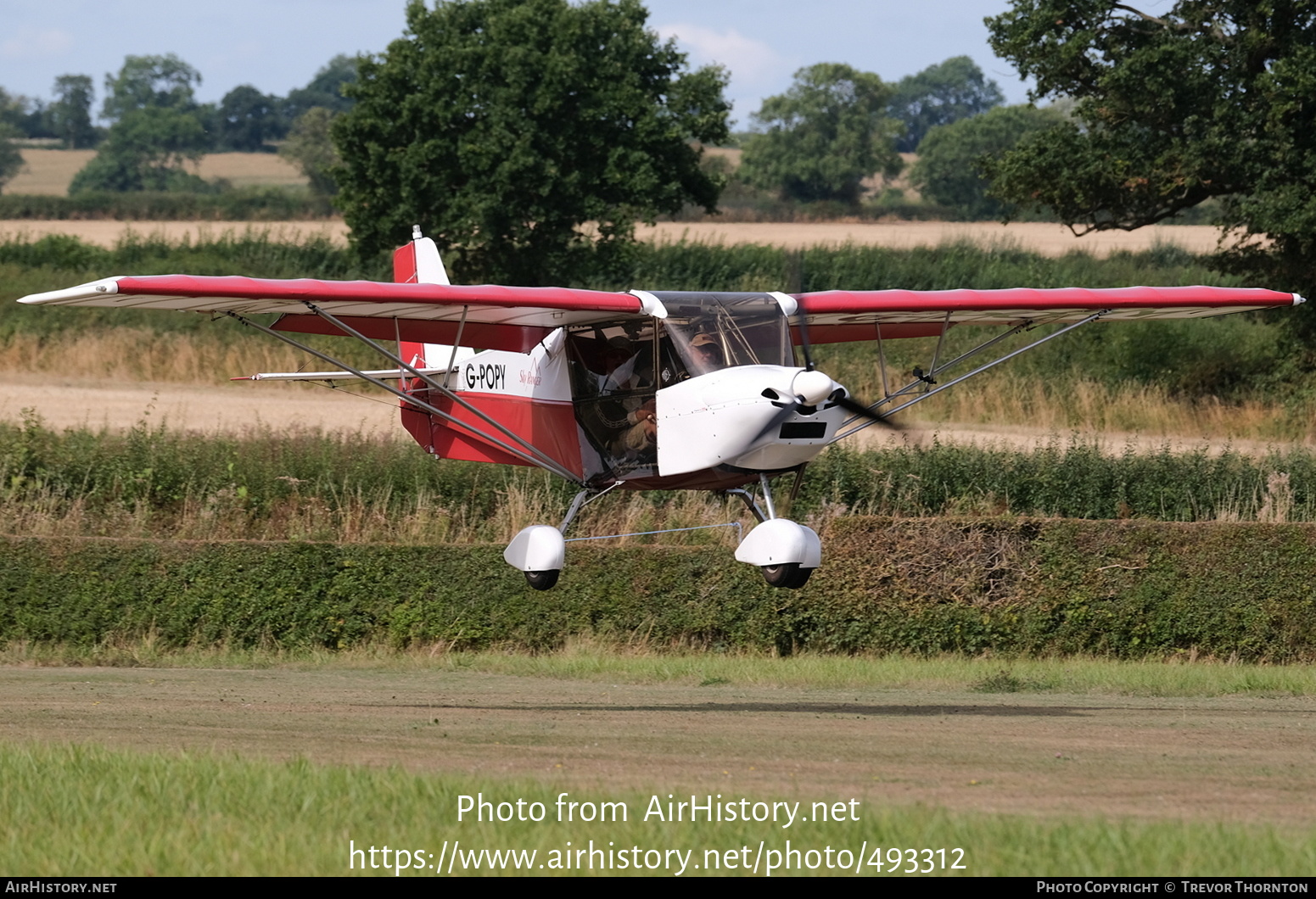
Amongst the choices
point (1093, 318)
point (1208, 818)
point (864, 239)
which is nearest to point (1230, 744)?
point (1208, 818)

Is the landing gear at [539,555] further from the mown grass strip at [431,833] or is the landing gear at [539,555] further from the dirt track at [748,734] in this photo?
the mown grass strip at [431,833]

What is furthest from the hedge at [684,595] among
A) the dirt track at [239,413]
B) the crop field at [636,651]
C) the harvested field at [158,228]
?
the harvested field at [158,228]

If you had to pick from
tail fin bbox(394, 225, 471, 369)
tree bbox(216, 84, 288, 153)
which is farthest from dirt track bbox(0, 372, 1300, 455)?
tree bbox(216, 84, 288, 153)

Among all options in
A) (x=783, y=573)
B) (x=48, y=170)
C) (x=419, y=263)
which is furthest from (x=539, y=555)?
(x=48, y=170)

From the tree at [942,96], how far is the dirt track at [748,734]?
16571 centimetres

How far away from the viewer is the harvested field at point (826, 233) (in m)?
54.9

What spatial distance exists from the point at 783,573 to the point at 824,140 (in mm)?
101458

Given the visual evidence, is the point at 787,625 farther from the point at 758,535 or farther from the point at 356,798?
the point at 356,798

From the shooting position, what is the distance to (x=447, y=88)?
132 ft

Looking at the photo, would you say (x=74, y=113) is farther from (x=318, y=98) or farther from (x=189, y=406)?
(x=189, y=406)

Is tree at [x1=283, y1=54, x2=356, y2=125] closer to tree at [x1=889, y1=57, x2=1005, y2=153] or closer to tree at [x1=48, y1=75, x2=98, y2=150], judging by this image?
tree at [x1=48, y1=75, x2=98, y2=150]

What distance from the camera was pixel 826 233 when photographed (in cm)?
6900

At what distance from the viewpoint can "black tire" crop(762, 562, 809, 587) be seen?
1323cm

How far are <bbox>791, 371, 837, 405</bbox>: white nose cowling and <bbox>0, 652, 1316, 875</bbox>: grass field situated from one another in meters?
2.78
